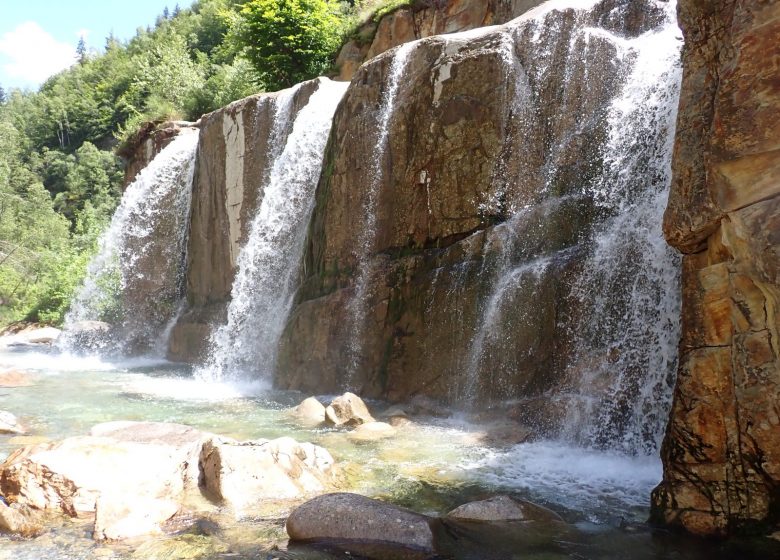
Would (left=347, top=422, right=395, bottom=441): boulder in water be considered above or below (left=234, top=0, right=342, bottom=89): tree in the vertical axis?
below

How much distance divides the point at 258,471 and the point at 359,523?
4.11 feet

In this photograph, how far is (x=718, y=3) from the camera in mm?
4496

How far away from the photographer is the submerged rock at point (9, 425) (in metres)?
7.11

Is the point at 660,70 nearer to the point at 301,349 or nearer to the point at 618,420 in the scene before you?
the point at 618,420

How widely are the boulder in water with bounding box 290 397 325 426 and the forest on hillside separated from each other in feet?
40.2

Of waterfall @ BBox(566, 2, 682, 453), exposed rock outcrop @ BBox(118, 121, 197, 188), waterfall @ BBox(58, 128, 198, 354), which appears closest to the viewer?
waterfall @ BBox(566, 2, 682, 453)

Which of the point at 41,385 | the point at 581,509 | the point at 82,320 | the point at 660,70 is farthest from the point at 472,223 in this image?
the point at 82,320

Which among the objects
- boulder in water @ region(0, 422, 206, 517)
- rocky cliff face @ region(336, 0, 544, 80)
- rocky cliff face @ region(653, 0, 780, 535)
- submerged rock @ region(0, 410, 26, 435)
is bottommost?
submerged rock @ region(0, 410, 26, 435)

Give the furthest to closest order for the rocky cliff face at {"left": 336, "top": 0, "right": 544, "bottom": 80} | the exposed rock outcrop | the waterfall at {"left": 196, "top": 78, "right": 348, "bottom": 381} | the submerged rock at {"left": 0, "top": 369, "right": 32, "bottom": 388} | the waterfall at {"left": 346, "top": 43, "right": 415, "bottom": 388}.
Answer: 1. the exposed rock outcrop
2. the rocky cliff face at {"left": 336, "top": 0, "right": 544, "bottom": 80}
3. the waterfall at {"left": 196, "top": 78, "right": 348, "bottom": 381}
4. the submerged rock at {"left": 0, "top": 369, "right": 32, "bottom": 388}
5. the waterfall at {"left": 346, "top": 43, "right": 415, "bottom": 388}

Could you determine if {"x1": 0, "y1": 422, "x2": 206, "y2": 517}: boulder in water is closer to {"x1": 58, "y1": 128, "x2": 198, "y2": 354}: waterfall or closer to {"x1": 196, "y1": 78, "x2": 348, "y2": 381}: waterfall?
{"x1": 196, "y1": 78, "x2": 348, "y2": 381}: waterfall

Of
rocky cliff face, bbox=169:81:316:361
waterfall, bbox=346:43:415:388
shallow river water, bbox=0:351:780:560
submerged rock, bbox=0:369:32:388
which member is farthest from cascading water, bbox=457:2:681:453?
submerged rock, bbox=0:369:32:388

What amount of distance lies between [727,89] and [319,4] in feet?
58.3

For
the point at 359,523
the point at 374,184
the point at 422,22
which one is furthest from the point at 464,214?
the point at 422,22

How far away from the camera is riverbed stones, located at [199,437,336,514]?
503cm
